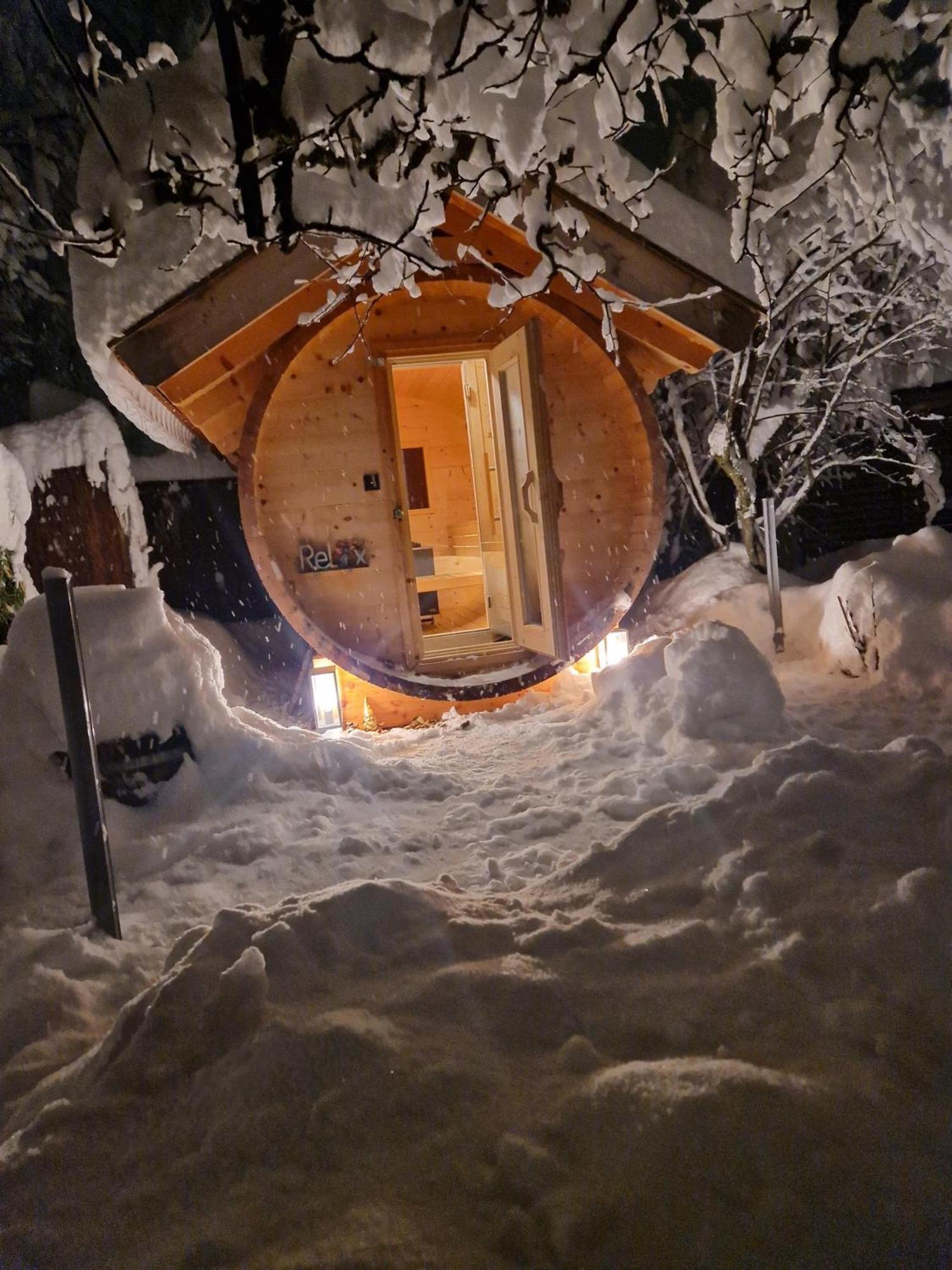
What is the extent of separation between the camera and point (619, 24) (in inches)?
80.2

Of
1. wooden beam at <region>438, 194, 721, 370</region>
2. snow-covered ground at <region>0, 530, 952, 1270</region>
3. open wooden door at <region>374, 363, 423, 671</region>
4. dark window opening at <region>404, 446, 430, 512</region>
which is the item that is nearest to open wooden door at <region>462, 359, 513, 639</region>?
open wooden door at <region>374, 363, 423, 671</region>

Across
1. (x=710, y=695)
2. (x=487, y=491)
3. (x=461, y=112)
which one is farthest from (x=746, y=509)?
(x=461, y=112)

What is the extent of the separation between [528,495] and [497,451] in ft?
1.89

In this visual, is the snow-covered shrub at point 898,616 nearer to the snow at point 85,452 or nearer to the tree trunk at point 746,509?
the tree trunk at point 746,509

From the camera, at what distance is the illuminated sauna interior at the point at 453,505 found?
695 centimetres

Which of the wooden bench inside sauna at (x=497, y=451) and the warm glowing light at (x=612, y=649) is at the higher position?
A: the wooden bench inside sauna at (x=497, y=451)

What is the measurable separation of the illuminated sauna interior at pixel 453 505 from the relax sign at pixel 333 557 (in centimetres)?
111

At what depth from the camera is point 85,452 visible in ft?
20.4

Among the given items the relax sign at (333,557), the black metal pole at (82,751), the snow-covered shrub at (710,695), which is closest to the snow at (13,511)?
the relax sign at (333,557)

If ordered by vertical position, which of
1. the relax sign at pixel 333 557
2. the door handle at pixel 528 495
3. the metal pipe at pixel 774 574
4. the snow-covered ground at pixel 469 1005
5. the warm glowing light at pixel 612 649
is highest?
the door handle at pixel 528 495

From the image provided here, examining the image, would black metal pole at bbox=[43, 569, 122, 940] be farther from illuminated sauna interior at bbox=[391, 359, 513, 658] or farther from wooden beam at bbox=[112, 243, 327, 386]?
illuminated sauna interior at bbox=[391, 359, 513, 658]

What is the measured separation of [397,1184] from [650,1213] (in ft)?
1.48

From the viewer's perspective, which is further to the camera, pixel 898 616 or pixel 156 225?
pixel 898 616

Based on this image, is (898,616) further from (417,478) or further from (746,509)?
(417,478)
